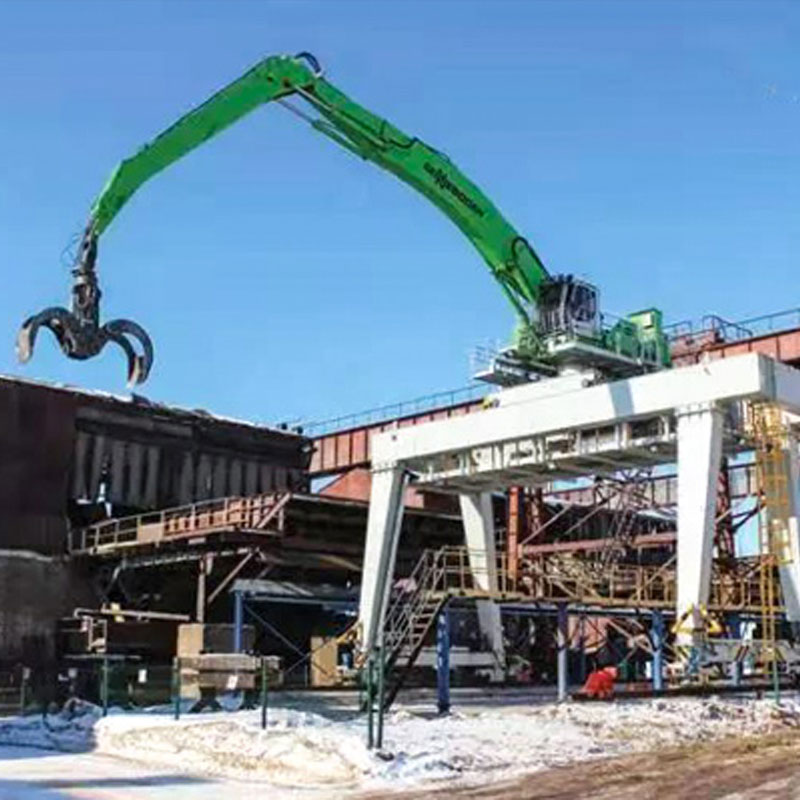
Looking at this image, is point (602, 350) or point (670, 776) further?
point (602, 350)

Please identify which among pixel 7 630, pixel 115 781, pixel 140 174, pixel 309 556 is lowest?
pixel 115 781

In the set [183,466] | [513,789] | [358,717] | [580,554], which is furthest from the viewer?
[183,466]

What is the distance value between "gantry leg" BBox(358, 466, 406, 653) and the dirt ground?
13.8 meters

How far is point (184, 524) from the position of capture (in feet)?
123

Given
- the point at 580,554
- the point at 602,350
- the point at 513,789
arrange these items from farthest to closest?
the point at 580,554
the point at 602,350
the point at 513,789

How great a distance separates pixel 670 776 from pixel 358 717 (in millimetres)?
9575

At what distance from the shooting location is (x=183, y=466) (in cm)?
4566

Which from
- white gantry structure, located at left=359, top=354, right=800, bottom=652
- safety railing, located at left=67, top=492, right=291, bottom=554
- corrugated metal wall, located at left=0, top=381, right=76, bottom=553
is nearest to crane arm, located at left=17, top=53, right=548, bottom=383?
white gantry structure, located at left=359, top=354, right=800, bottom=652

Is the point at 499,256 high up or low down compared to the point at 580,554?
up

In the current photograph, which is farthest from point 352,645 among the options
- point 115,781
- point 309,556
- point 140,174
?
point 115,781

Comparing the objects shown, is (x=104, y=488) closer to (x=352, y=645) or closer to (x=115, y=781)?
(x=352, y=645)

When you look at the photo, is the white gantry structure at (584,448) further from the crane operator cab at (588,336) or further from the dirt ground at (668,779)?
the dirt ground at (668,779)

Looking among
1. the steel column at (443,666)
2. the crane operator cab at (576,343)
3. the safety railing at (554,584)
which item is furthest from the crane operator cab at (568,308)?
the steel column at (443,666)

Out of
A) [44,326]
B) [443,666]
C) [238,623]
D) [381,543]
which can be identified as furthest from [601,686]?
[44,326]
